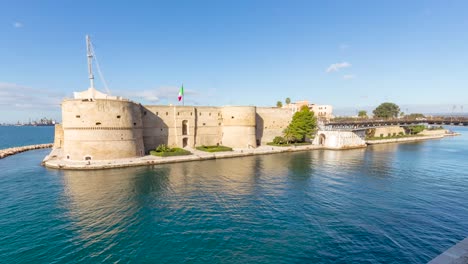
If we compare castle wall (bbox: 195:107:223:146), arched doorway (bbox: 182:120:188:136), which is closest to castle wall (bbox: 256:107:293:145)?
castle wall (bbox: 195:107:223:146)

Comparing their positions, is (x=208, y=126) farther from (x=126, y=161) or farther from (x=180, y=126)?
(x=126, y=161)

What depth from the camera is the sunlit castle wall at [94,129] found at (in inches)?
1325

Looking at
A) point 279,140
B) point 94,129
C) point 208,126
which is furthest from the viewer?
point 279,140

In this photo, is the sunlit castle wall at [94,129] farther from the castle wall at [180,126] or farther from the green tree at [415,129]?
the green tree at [415,129]

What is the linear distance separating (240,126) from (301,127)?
54.0ft

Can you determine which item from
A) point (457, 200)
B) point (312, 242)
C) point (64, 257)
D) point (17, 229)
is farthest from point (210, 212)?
point (457, 200)

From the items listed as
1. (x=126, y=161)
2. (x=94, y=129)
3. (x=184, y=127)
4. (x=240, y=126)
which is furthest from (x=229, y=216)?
(x=240, y=126)

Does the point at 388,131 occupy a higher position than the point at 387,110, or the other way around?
the point at 387,110

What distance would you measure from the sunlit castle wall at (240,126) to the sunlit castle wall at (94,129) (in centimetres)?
2240

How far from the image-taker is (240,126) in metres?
49.6

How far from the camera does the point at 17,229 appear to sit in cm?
1490

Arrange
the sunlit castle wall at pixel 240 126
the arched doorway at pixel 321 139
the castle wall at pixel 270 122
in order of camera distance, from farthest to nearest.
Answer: the castle wall at pixel 270 122 → the arched doorway at pixel 321 139 → the sunlit castle wall at pixel 240 126

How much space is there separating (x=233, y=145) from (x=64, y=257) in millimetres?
39272

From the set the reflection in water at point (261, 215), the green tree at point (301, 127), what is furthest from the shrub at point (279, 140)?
the reflection in water at point (261, 215)
